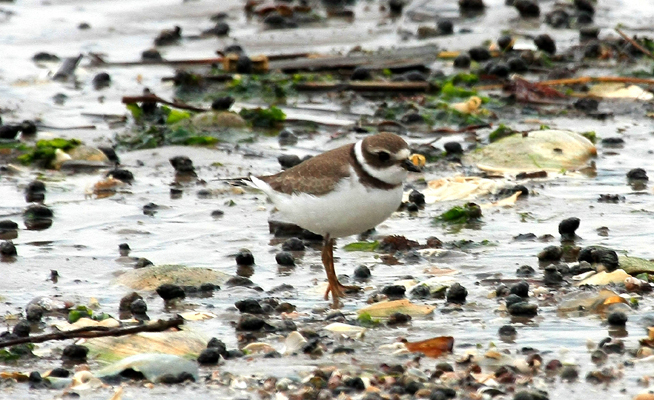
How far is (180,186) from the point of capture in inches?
380

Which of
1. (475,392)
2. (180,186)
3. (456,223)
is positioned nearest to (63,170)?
(180,186)

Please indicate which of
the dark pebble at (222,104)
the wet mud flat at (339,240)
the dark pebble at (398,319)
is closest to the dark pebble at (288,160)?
the wet mud flat at (339,240)

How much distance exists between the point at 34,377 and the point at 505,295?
281 cm

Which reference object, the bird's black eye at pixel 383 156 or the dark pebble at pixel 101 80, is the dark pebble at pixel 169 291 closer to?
the bird's black eye at pixel 383 156

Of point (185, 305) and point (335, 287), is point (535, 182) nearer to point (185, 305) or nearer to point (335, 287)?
point (335, 287)

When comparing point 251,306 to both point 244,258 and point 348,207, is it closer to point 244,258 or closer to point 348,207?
point 348,207

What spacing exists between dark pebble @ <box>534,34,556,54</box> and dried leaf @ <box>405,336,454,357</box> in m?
9.21

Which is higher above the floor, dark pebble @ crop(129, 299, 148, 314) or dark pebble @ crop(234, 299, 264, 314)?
dark pebble @ crop(129, 299, 148, 314)

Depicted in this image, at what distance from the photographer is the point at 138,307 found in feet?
21.3

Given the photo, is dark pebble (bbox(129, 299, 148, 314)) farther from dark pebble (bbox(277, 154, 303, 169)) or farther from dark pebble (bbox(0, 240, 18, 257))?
dark pebble (bbox(277, 154, 303, 169))

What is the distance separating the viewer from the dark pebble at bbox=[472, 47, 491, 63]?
13.9 m

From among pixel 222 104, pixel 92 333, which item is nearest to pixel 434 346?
pixel 92 333

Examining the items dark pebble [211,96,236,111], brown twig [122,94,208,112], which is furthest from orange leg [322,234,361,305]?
brown twig [122,94,208,112]

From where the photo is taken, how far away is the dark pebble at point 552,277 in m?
6.80
